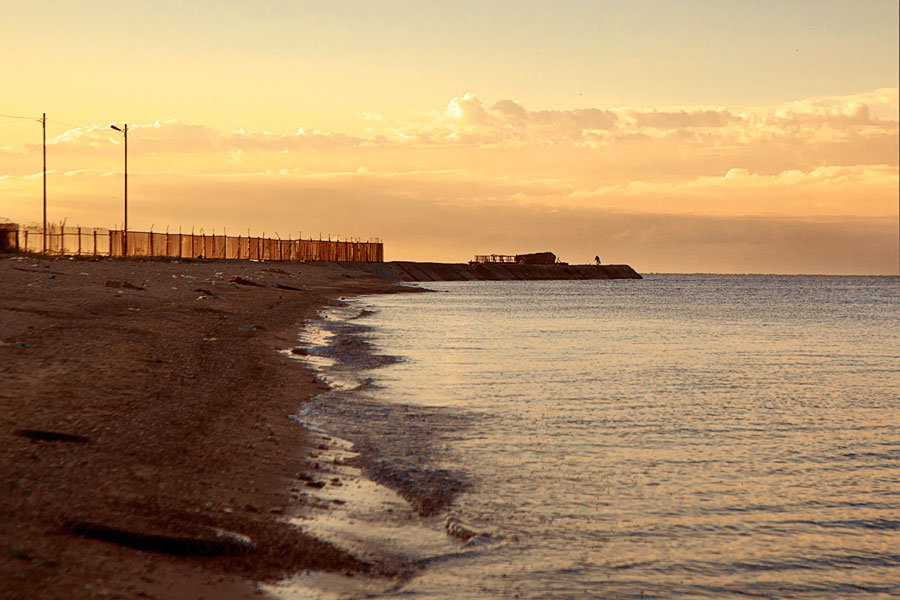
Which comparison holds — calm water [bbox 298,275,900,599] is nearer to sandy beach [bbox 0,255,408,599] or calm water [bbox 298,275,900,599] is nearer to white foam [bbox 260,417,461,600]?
white foam [bbox 260,417,461,600]

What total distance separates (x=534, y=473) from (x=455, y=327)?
28.7m

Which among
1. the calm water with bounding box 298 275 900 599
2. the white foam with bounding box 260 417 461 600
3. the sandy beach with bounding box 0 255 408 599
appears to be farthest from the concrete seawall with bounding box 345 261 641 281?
the white foam with bounding box 260 417 461 600

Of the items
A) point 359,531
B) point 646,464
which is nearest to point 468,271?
point 646,464

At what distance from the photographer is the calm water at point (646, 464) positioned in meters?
7.45

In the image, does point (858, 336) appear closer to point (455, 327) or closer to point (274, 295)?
point (455, 327)

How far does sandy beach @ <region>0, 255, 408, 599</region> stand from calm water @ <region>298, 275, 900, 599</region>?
4.33 feet

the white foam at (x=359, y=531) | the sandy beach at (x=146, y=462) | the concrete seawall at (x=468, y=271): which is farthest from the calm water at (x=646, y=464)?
the concrete seawall at (x=468, y=271)

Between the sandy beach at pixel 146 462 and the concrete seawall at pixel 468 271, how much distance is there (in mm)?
106263

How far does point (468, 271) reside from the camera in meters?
162

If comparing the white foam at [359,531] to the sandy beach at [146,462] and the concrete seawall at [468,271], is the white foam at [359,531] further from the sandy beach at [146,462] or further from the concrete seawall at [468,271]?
the concrete seawall at [468,271]

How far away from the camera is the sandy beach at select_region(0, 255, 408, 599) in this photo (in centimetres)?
646

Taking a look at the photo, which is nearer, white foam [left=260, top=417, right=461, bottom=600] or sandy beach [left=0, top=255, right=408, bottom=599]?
sandy beach [left=0, top=255, right=408, bottom=599]

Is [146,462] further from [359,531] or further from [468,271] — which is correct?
[468,271]

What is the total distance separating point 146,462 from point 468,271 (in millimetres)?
153197
